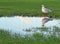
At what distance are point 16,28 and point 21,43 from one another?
5759 mm

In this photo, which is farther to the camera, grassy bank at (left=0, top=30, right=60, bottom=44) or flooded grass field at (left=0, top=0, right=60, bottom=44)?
flooded grass field at (left=0, top=0, right=60, bottom=44)

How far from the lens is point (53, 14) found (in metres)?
25.4

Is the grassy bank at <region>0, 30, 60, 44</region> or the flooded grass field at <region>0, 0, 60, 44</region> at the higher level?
the flooded grass field at <region>0, 0, 60, 44</region>

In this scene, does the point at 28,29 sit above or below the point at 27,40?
above

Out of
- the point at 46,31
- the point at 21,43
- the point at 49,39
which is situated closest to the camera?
the point at 21,43

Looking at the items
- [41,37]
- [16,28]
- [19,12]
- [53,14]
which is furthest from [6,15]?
[41,37]

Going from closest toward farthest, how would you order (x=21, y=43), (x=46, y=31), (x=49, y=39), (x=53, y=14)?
(x=21, y=43) < (x=49, y=39) < (x=46, y=31) < (x=53, y=14)

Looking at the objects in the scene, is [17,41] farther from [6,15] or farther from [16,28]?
[6,15]

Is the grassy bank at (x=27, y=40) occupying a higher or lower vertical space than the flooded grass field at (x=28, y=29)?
lower

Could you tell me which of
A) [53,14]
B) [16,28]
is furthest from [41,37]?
[53,14]

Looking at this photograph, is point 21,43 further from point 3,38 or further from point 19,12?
point 19,12

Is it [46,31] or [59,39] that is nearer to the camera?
[59,39]

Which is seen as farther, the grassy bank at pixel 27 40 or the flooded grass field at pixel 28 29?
the flooded grass field at pixel 28 29

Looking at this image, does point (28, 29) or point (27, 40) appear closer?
point (27, 40)
